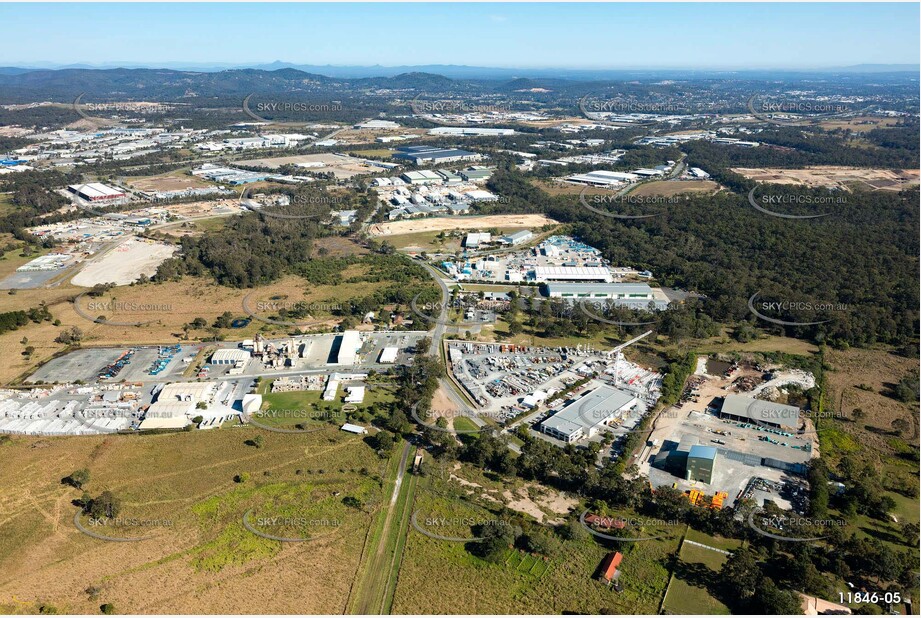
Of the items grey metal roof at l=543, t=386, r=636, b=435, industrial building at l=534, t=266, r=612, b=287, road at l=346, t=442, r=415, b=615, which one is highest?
industrial building at l=534, t=266, r=612, b=287

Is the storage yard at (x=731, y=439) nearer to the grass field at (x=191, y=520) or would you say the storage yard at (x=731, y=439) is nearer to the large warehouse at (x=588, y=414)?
the large warehouse at (x=588, y=414)

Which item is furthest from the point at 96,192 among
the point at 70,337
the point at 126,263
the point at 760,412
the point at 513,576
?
the point at 760,412

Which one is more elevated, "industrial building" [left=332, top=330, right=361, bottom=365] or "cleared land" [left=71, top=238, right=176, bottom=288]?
"cleared land" [left=71, top=238, right=176, bottom=288]

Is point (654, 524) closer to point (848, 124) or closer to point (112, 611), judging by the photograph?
point (112, 611)

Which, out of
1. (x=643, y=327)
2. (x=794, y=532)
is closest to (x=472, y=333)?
(x=643, y=327)

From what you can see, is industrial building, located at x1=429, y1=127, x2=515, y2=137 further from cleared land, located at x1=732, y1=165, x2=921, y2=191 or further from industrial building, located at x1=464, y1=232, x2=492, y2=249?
industrial building, located at x1=464, y1=232, x2=492, y2=249

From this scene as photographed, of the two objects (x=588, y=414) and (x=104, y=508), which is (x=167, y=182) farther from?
(x=588, y=414)

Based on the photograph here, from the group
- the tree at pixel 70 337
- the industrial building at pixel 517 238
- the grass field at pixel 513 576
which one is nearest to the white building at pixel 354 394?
the grass field at pixel 513 576

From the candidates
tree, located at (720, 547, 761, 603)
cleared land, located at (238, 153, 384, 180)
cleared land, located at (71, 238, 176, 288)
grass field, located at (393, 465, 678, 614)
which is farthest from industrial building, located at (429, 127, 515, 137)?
tree, located at (720, 547, 761, 603)
